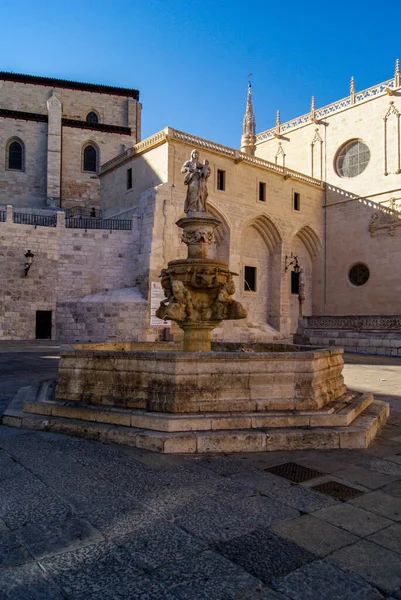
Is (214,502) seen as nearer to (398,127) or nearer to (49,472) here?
(49,472)

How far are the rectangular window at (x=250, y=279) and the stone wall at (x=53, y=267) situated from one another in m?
6.89

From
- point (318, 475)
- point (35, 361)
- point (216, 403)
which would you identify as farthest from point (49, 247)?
point (318, 475)

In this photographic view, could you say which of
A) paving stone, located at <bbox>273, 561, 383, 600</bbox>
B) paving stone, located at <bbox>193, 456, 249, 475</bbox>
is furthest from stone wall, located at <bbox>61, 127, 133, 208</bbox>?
paving stone, located at <bbox>273, 561, 383, 600</bbox>

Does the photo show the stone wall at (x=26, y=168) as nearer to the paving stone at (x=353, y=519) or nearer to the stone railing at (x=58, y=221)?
the stone railing at (x=58, y=221)

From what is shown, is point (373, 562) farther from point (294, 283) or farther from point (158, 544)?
point (294, 283)

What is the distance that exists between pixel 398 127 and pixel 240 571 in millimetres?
25828

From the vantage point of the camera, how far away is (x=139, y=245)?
20.6 meters

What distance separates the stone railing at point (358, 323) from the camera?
761 inches

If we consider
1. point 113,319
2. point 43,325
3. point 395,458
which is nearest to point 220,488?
point 395,458

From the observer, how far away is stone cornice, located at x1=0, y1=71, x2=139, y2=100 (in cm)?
3134

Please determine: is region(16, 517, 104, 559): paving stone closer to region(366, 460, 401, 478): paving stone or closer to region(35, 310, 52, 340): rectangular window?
region(366, 460, 401, 478): paving stone

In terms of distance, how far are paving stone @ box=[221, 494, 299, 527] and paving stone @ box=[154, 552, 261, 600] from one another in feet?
1.87

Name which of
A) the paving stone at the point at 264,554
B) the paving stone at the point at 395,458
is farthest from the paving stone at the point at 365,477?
the paving stone at the point at 264,554

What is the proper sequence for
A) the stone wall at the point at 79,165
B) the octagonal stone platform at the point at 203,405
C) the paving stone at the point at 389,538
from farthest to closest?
the stone wall at the point at 79,165
the octagonal stone platform at the point at 203,405
the paving stone at the point at 389,538
